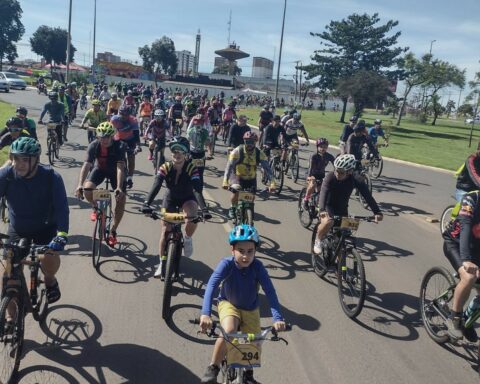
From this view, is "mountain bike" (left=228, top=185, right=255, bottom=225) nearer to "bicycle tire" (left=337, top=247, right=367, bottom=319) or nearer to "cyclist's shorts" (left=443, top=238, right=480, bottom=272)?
"bicycle tire" (left=337, top=247, right=367, bottom=319)

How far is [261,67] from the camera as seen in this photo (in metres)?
173

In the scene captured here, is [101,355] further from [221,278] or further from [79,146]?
[79,146]

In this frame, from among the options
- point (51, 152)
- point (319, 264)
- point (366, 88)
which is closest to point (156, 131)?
point (51, 152)

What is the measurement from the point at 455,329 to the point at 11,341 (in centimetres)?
460

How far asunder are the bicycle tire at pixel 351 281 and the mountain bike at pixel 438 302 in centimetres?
81

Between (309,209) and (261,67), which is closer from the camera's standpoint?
(309,209)

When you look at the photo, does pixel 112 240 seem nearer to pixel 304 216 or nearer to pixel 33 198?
pixel 33 198

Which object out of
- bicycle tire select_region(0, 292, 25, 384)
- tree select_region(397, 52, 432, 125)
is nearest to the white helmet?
bicycle tire select_region(0, 292, 25, 384)

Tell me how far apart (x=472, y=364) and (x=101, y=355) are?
4.00m

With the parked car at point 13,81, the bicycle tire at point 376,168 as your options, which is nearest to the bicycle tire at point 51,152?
the bicycle tire at point 376,168

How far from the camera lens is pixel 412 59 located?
4878 cm

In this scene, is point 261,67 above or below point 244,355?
above

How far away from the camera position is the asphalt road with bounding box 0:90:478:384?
445cm

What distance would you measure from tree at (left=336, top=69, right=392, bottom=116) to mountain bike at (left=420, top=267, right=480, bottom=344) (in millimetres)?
40086
